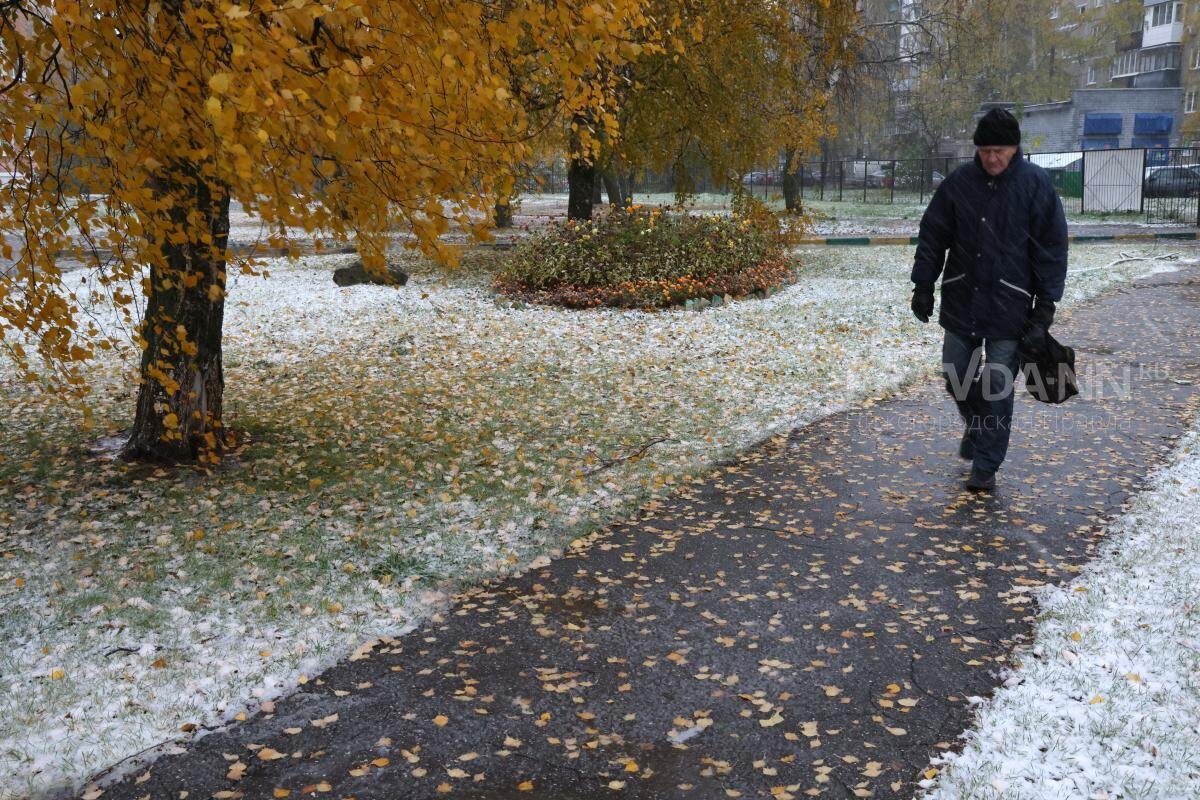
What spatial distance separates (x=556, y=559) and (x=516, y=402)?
3354 mm

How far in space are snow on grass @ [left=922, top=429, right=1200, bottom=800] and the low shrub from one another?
9.29m

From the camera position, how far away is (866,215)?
113ft

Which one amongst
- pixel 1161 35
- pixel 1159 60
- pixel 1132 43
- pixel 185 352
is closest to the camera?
pixel 185 352

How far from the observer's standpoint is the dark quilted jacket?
17.8ft

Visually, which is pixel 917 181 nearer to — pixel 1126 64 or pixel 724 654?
pixel 1126 64

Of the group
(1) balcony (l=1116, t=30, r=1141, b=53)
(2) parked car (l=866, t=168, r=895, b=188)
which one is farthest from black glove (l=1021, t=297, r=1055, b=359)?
(1) balcony (l=1116, t=30, r=1141, b=53)

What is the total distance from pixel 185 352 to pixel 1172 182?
2895 centimetres

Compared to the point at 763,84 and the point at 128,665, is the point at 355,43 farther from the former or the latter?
the point at 763,84

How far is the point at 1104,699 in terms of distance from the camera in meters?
3.54

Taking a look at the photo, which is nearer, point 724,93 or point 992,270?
point 992,270

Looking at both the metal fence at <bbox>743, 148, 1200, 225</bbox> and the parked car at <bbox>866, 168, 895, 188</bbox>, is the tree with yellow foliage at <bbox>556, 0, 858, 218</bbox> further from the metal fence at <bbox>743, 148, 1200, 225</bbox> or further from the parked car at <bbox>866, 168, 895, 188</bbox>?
the parked car at <bbox>866, 168, 895, 188</bbox>

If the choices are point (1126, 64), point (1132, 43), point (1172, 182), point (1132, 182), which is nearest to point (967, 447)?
point (1172, 182)

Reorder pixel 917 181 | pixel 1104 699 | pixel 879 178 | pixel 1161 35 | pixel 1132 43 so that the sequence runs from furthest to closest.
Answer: pixel 1132 43, pixel 1161 35, pixel 879 178, pixel 917 181, pixel 1104 699

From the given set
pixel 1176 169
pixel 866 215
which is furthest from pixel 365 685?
pixel 866 215
